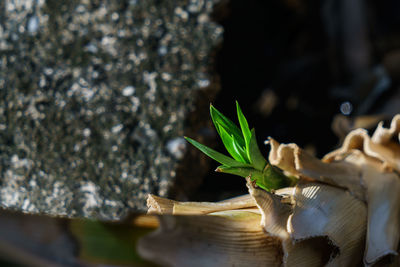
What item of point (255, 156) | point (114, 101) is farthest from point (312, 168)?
point (114, 101)

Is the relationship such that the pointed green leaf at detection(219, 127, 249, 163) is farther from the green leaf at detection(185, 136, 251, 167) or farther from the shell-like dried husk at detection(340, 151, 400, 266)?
the shell-like dried husk at detection(340, 151, 400, 266)

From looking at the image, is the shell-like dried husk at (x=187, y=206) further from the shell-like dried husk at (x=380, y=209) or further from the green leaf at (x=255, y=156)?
the shell-like dried husk at (x=380, y=209)

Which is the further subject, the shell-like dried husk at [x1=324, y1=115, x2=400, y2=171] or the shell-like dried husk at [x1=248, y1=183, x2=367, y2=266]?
the shell-like dried husk at [x1=324, y1=115, x2=400, y2=171]

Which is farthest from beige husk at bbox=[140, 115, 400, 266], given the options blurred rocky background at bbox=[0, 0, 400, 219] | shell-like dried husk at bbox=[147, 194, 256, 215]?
blurred rocky background at bbox=[0, 0, 400, 219]

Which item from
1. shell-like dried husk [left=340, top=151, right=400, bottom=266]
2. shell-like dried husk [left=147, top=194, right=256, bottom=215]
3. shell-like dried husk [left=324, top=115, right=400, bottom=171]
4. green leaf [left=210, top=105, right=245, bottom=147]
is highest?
green leaf [left=210, top=105, right=245, bottom=147]

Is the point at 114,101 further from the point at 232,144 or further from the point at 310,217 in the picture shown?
the point at 310,217
